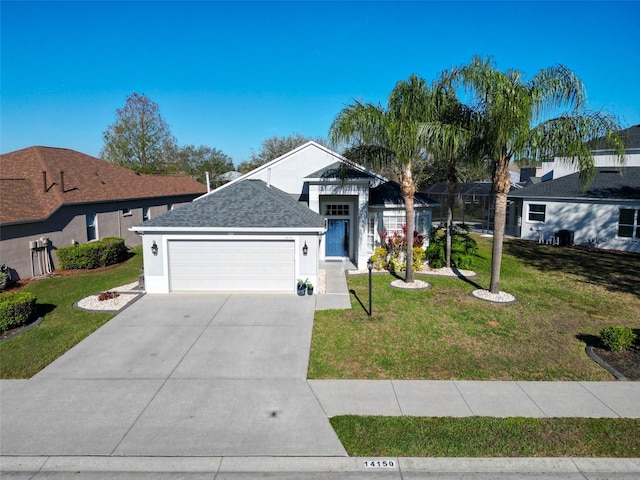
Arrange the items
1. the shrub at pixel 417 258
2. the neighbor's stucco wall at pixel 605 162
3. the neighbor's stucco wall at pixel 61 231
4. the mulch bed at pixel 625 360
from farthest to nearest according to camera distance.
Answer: the neighbor's stucco wall at pixel 605 162 < the shrub at pixel 417 258 < the neighbor's stucco wall at pixel 61 231 < the mulch bed at pixel 625 360

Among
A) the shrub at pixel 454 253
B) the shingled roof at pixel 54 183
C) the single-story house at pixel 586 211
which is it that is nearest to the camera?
the shingled roof at pixel 54 183

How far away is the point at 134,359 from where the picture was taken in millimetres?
8508

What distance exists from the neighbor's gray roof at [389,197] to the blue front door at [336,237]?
1828mm

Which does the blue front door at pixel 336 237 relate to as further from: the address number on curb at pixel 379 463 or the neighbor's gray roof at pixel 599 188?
the address number on curb at pixel 379 463

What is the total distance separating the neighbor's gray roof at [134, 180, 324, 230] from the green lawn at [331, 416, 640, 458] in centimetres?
767

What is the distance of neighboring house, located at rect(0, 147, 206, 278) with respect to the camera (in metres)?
15.5

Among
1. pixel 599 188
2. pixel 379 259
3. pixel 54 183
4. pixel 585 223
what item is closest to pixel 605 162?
pixel 599 188

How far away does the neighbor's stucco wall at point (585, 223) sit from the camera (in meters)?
20.7

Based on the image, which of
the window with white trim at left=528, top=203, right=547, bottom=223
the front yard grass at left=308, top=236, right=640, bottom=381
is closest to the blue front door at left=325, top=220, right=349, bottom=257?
the front yard grass at left=308, top=236, right=640, bottom=381

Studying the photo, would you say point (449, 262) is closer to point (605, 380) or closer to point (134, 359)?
point (605, 380)

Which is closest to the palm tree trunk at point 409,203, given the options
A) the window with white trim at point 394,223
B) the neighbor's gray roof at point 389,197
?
the neighbor's gray roof at point 389,197

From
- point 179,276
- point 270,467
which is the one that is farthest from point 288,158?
point 270,467

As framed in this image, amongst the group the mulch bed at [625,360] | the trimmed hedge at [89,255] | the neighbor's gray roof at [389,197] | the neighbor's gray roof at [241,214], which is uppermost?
the neighbor's gray roof at [389,197]

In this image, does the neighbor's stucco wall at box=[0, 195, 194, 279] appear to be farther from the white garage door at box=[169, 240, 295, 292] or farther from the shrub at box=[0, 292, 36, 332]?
the white garage door at box=[169, 240, 295, 292]
